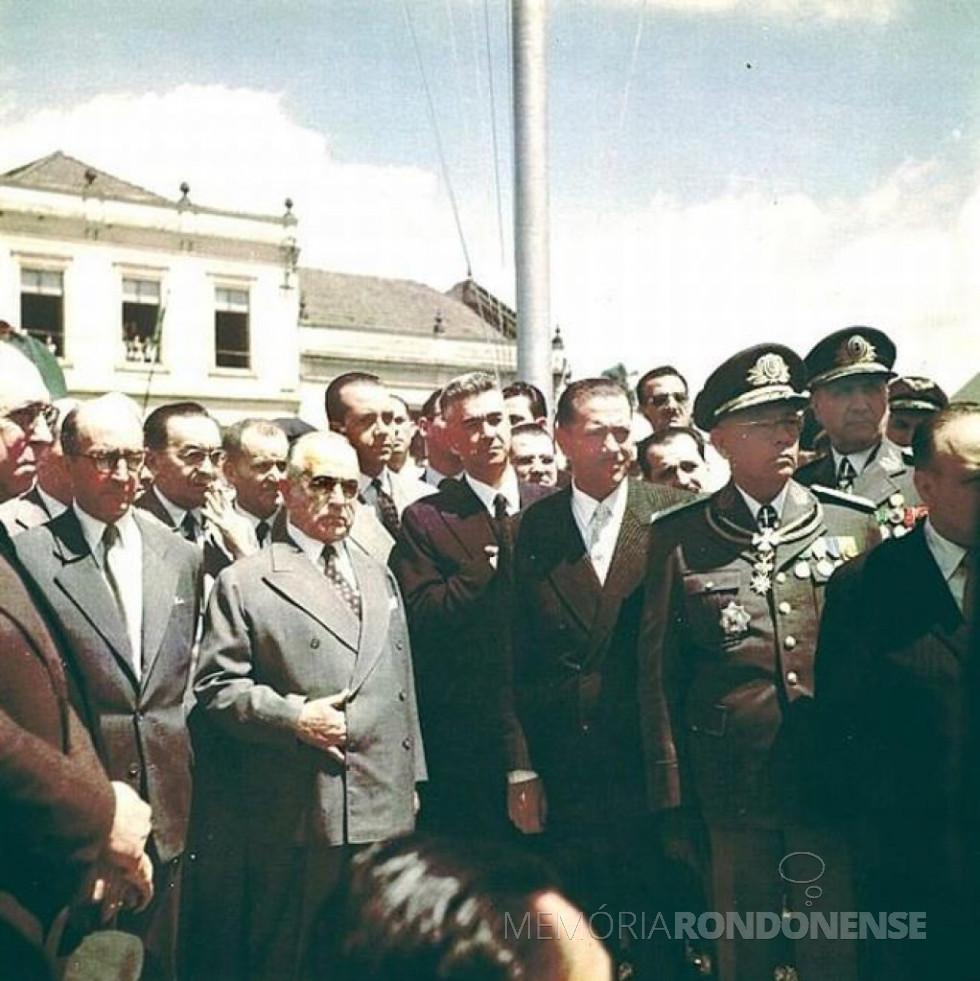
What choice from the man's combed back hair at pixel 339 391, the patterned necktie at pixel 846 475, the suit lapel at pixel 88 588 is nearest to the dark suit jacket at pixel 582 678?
the patterned necktie at pixel 846 475

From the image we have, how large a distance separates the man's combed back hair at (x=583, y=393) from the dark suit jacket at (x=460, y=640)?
0.32m

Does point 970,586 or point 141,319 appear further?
point 141,319

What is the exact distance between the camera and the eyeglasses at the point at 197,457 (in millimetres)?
3414

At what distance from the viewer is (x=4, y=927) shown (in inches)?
114

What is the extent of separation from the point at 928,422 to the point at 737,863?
123 cm

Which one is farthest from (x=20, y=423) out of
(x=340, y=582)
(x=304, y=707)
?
(x=304, y=707)

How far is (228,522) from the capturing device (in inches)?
135

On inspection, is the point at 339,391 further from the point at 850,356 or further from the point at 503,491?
the point at 850,356

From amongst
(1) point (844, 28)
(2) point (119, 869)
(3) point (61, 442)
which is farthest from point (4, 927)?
(1) point (844, 28)

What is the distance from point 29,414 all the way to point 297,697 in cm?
96

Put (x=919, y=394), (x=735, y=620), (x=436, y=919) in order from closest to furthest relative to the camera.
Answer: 1. (x=436, y=919)
2. (x=735, y=620)
3. (x=919, y=394)

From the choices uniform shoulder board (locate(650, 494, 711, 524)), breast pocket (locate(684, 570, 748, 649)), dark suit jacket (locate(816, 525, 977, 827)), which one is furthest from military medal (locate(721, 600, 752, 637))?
uniform shoulder board (locate(650, 494, 711, 524))

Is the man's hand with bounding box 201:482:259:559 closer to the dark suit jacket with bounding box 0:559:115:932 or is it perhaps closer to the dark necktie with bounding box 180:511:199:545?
the dark necktie with bounding box 180:511:199:545

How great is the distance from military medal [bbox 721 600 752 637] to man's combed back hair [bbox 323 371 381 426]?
3.89 feet
